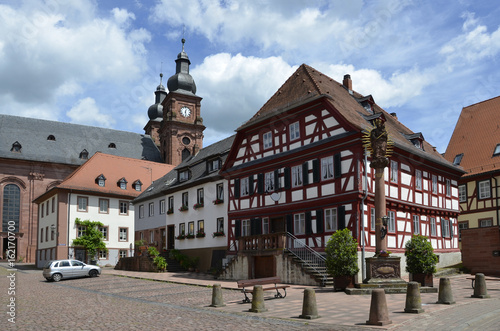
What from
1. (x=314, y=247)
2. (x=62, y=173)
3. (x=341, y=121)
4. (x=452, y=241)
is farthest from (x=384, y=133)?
(x=62, y=173)

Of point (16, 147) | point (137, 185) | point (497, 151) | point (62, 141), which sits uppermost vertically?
point (62, 141)

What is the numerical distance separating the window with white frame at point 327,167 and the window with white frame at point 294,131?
8.23ft

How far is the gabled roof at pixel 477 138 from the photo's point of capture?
37219 mm

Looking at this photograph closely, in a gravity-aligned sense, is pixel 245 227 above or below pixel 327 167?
below

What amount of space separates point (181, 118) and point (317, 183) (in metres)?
52.7

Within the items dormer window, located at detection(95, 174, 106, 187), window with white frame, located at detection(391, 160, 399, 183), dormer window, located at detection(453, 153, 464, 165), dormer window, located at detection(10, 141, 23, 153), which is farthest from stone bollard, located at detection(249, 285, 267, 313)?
dormer window, located at detection(10, 141, 23, 153)

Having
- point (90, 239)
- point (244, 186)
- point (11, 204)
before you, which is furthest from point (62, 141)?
point (244, 186)

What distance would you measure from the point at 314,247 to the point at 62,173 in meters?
48.0

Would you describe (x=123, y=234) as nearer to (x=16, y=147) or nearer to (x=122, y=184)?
(x=122, y=184)

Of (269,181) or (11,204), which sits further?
(11,204)

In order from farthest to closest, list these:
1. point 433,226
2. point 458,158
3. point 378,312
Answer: point 458,158
point 433,226
point 378,312

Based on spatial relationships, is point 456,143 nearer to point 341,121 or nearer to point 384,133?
point 341,121

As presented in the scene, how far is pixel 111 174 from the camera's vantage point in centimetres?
5375

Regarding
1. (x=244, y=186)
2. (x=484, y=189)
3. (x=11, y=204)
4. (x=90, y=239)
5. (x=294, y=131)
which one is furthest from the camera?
(x=11, y=204)
